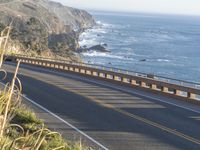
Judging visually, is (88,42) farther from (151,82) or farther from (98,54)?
(151,82)

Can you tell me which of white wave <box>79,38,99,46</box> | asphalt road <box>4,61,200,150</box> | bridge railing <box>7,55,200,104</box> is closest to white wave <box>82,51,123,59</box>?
white wave <box>79,38,99,46</box>

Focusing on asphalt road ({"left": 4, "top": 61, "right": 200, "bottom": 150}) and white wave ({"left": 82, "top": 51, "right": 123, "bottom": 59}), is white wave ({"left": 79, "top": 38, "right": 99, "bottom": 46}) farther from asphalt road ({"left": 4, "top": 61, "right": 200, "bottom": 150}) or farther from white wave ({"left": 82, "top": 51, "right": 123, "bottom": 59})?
asphalt road ({"left": 4, "top": 61, "right": 200, "bottom": 150})

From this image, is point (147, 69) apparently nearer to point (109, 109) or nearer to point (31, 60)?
→ point (31, 60)

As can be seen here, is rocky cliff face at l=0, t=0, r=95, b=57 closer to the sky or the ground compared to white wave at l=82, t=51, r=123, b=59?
closer to the sky

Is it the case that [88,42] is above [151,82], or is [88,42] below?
below

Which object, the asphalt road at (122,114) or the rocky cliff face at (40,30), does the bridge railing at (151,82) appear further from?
the rocky cliff face at (40,30)

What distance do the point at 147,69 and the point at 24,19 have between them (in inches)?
3353

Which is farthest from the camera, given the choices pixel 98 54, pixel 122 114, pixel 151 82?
pixel 98 54

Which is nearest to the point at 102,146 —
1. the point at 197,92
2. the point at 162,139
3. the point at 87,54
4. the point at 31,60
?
the point at 162,139

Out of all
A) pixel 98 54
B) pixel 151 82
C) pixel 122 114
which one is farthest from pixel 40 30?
pixel 122 114

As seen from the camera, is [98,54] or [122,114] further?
[98,54]

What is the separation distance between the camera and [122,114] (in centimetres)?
1914

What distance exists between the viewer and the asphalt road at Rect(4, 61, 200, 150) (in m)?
14.5

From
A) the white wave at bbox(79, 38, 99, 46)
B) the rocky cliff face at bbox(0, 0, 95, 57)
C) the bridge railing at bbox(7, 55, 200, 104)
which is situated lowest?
the white wave at bbox(79, 38, 99, 46)
